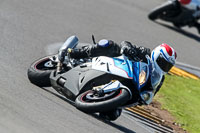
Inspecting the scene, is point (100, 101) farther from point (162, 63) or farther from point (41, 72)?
point (41, 72)

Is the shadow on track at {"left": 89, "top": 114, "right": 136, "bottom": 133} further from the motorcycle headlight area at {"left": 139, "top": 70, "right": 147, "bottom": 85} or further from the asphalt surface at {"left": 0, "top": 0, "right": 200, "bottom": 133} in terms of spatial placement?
the motorcycle headlight area at {"left": 139, "top": 70, "right": 147, "bottom": 85}

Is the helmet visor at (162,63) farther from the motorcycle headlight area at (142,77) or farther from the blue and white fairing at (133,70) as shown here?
the motorcycle headlight area at (142,77)

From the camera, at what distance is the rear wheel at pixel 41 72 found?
28.0 ft

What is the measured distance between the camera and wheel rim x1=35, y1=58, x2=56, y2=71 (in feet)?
29.0

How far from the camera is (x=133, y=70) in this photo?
26.1ft

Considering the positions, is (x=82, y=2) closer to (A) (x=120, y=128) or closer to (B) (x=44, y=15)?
(B) (x=44, y=15)

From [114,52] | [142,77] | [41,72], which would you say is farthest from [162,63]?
[41,72]

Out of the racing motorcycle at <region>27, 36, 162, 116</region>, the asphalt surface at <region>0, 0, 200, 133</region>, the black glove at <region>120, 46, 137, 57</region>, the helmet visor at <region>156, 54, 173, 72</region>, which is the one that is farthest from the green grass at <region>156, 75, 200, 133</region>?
the black glove at <region>120, 46, 137, 57</region>

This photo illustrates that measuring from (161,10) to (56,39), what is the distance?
5.53 m

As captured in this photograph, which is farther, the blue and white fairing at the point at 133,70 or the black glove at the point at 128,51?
the black glove at the point at 128,51

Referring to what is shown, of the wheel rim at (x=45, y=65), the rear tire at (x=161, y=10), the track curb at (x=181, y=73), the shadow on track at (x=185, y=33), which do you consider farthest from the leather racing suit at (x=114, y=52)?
the shadow on track at (x=185, y=33)

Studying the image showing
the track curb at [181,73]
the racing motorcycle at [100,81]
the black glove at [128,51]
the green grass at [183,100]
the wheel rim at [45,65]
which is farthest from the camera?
the track curb at [181,73]

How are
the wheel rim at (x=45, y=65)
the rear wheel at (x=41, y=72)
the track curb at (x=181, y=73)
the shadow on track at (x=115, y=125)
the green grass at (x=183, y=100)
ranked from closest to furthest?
1. the shadow on track at (x=115, y=125)
2. the rear wheel at (x=41, y=72)
3. the wheel rim at (x=45, y=65)
4. the green grass at (x=183, y=100)
5. the track curb at (x=181, y=73)

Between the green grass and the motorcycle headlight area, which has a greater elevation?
the motorcycle headlight area
